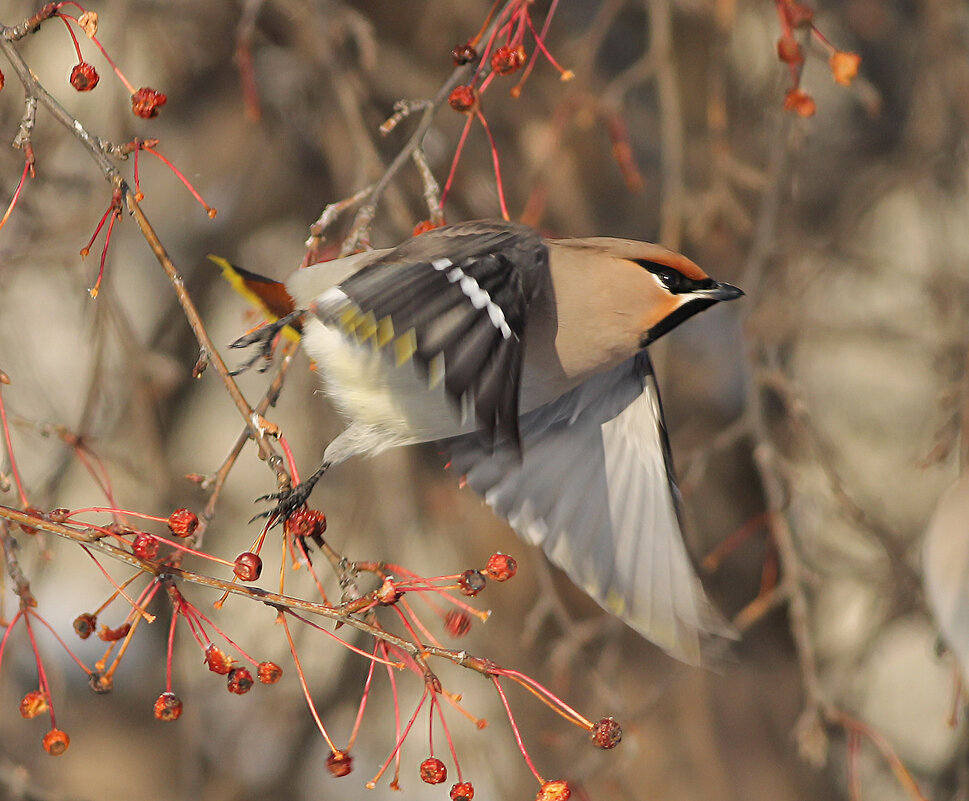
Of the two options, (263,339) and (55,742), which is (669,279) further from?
(55,742)

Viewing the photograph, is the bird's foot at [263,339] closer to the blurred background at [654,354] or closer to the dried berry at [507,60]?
the dried berry at [507,60]

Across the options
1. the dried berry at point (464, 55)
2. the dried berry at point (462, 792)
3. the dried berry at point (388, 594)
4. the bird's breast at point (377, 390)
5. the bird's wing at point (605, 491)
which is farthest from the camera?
the bird's wing at point (605, 491)

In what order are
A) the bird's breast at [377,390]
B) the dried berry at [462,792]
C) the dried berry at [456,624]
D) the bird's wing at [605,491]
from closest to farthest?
the dried berry at [462,792], the dried berry at [456,624], the bird's breast at [377,390], the bird's wing at [605,491]

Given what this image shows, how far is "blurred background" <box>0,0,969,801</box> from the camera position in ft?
9.64

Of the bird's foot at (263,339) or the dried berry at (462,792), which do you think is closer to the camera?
the dried berry at (462,792)

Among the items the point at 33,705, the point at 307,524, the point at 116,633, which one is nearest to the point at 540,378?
the point at 307,524

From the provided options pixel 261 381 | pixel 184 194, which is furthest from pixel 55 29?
pixel 261 381

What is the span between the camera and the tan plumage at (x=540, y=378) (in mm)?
1605

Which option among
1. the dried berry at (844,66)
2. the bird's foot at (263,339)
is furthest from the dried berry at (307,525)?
the dried berry at (844,66)

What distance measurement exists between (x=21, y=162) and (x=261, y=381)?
123 cm

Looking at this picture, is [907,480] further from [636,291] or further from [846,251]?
[636,291]

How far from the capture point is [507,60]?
1.85 metres

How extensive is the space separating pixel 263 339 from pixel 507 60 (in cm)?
63

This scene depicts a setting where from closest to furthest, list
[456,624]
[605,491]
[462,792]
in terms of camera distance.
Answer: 1. [462,792]
2. [456,624]
3. [605,491]
